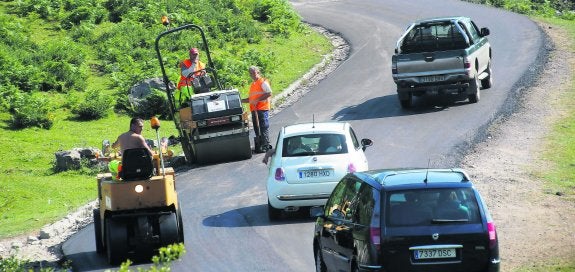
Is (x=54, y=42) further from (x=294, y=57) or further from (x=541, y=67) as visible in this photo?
(x=541, y=67)

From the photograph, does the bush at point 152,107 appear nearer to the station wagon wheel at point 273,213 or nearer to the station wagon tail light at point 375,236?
the station wagon wheel at point 273,213

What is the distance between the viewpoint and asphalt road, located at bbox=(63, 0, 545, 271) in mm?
17922

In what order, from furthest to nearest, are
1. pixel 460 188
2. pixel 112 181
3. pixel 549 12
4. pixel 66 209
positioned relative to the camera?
pixel 549 12
pixel 66 209
pixel 112 181
pixel 460 188

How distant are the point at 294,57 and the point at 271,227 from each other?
20095 mm

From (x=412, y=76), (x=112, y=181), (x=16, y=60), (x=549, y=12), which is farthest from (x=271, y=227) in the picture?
(x=549, y=12)

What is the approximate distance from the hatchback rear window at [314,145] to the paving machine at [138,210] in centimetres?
321

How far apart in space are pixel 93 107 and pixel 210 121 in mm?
6882

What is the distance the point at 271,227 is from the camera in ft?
63.5

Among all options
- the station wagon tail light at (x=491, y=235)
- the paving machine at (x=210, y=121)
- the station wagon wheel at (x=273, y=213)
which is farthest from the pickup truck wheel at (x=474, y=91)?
the station wagon tail light at (x=491, y=235)

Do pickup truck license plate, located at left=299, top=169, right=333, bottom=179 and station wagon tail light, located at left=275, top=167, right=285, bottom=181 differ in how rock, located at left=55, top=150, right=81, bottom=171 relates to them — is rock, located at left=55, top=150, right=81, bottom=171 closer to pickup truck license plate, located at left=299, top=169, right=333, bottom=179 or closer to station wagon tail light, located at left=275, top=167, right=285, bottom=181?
station wagon tail light, located at left=275, top=167, right=285, bottom=181

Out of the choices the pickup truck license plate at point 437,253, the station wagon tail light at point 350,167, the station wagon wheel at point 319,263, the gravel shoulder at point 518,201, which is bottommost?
the gravel shoulder at point 518,201

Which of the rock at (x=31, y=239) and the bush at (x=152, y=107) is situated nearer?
the rock at (x=31, y=239)

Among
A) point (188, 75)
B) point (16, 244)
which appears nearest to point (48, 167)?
point (188, 75)

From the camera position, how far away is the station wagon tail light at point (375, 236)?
40.8 ft
